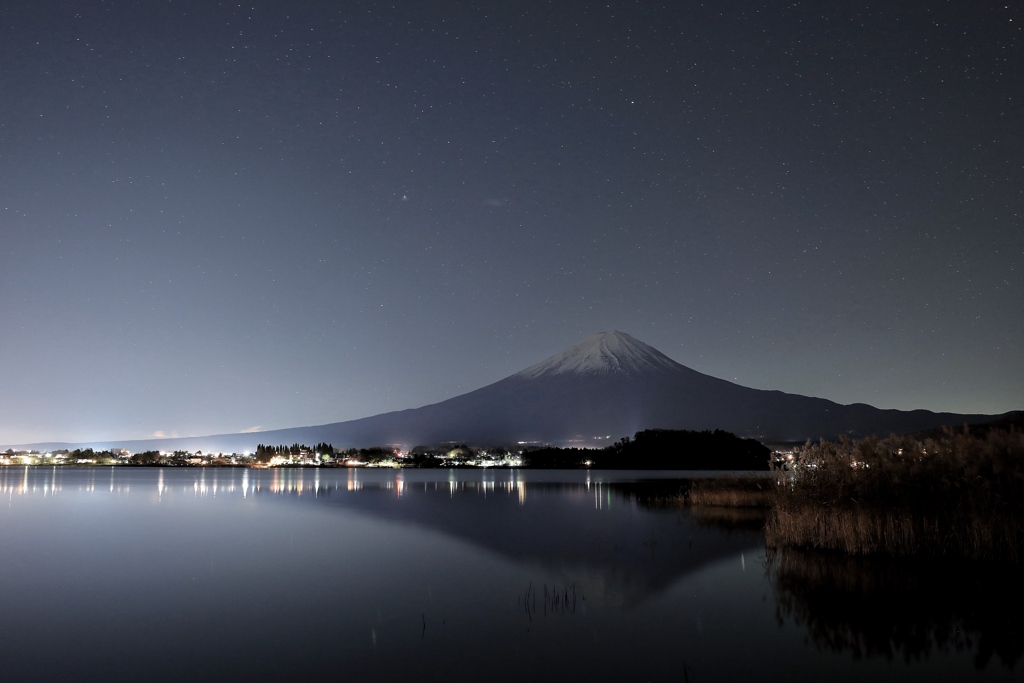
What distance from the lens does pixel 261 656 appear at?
28.3 ft

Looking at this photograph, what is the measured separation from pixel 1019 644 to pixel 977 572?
4.30 metres

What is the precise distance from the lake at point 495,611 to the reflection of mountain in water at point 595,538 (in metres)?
0.12

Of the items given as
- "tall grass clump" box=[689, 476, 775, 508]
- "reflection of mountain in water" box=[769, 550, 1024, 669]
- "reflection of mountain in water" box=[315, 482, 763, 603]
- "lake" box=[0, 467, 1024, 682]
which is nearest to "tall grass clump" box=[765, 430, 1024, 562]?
"reflection of mountain in water" box=[769, 550, 1024, 669]

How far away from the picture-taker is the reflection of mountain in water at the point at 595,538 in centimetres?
1402

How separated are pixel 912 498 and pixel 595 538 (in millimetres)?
8260

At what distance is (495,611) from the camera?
10977 millimetres

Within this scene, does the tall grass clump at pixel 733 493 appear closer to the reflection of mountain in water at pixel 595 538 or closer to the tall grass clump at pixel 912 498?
the reflection of mountain in water at pixel 595 538

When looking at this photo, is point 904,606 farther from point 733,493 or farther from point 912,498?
point 733,493

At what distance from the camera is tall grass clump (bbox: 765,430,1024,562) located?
1330 centimetres

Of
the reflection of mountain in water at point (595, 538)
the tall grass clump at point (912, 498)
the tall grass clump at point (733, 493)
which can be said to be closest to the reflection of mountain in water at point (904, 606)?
the tall grass clump at point (912, 498)

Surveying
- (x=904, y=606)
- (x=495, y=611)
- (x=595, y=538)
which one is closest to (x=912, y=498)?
(x=904, y=606)

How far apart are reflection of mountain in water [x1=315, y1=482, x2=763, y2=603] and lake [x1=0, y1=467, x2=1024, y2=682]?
0.12m

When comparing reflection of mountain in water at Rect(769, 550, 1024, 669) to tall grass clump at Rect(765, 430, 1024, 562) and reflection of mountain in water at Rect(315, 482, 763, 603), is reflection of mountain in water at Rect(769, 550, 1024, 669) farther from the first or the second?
reflection of mountain in water at Rect(315, 482, 763, 603)

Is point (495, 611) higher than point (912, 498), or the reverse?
point (912, 498)
